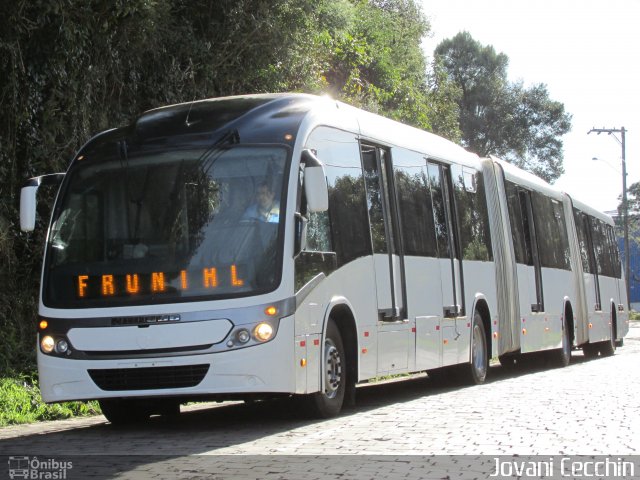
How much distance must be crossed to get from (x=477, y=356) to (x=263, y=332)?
733 cm

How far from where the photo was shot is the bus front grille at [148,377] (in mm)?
10500

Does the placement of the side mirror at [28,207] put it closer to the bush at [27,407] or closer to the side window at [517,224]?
the bush at [27,407]

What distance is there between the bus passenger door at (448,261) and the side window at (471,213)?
0.33m

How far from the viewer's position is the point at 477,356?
17.2 m

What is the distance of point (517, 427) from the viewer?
10.3m

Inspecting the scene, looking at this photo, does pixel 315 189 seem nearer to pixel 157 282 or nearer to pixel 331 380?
pixel 157 282

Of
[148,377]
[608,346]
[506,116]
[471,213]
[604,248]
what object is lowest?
[608,346]

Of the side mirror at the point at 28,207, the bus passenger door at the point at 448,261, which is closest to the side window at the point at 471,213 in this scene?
the bus passenger door at the point at 448,261

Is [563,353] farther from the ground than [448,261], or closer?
closer

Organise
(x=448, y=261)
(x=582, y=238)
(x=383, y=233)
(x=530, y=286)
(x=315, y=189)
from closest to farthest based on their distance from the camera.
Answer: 1. (x=315, y=189)
2. (x=383, y=233)
3. (x=448, y=261)
4. (x=530, y=286)
5. (x=582, y=238)

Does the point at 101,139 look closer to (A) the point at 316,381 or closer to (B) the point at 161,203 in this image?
(B) the point at 161,203

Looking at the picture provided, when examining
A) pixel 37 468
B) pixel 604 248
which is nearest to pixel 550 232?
pixel 604 248

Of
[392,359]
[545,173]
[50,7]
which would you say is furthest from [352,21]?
[545,173]

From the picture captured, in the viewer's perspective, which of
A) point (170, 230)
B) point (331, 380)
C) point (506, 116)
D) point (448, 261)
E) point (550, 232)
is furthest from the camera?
point (506, 116)
